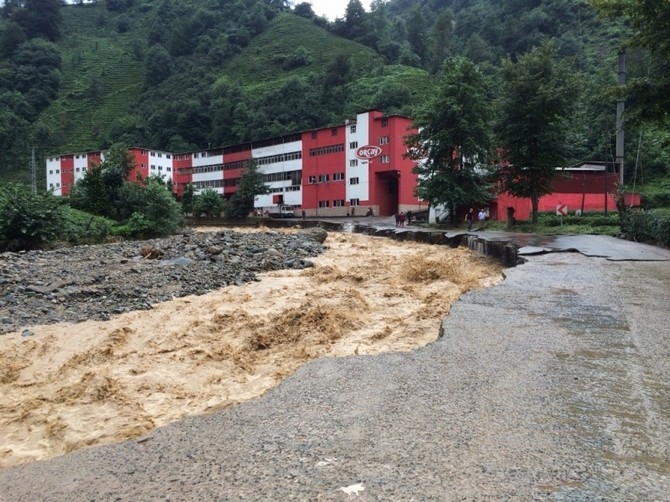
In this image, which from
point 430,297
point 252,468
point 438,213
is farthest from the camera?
point 438,213

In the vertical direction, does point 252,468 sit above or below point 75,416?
above

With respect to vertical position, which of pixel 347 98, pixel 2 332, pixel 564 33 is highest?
pixel 564 33

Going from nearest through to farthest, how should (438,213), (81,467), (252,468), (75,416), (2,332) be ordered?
1. (252,468)
2. (81,467)
3. (75,416)
4. (2,332)
5. (438,213)

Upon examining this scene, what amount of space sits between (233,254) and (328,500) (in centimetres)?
1531

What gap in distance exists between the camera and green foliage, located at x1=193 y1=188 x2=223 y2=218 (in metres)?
54.5

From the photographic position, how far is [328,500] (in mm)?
2643

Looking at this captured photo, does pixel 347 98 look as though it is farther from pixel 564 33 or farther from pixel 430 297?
pixel 430 297

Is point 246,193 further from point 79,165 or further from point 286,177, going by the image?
point 79,165

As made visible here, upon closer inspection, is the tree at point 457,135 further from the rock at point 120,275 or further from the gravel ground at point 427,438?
the gravel ground at point 427,438

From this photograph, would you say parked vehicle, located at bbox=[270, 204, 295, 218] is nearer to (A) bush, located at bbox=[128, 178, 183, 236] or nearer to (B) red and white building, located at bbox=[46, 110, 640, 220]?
(B) red and white building, located at bbox=[46, 110, 640, 220]

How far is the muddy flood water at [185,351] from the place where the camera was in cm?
491

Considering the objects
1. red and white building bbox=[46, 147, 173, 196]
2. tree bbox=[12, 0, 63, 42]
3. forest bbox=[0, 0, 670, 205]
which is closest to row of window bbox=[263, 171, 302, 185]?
forest bbox=[0, 0, 670, 205]

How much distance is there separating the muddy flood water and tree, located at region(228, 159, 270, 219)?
43051mm

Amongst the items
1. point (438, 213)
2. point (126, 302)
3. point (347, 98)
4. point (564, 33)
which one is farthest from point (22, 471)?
point (564, 33)
